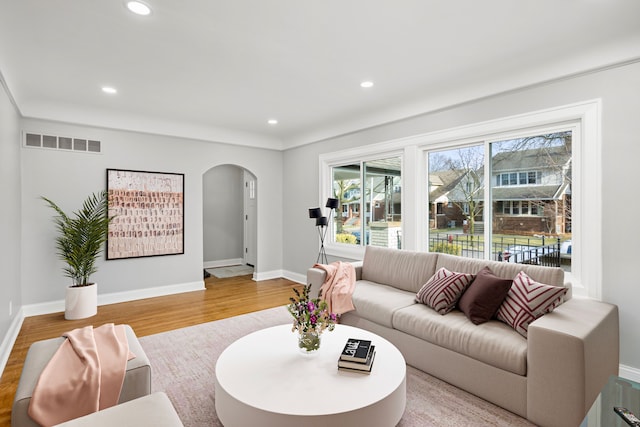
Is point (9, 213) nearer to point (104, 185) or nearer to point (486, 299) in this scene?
point (104, 185)

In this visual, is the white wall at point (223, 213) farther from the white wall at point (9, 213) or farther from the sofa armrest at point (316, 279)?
the sofa armrest at point (316, 279)

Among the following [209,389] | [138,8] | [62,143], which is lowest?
[209,389]

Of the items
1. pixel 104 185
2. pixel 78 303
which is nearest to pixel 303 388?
pixel 78 303

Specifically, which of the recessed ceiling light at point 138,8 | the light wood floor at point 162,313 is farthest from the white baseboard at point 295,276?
the recessed ceiling light at point 138,8

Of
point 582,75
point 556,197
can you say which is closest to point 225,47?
point 582,75

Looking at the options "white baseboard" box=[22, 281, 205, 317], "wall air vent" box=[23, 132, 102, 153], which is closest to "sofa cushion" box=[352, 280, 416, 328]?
"white baseboard" box=[22, 281, 205, 317]

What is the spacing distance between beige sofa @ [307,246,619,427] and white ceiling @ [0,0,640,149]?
181 cm

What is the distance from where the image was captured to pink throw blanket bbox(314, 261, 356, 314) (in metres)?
3.38

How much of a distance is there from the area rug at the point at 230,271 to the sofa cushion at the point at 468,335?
4544 mm

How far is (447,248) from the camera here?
158 inches

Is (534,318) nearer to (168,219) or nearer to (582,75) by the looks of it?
(582,75)

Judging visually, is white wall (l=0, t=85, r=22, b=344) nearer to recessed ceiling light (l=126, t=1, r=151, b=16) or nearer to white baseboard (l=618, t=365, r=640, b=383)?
recessed ceiling light (l=126, t=1, r=151, b=16)

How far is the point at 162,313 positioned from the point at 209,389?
7.09ft

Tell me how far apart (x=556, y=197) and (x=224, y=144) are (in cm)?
477
